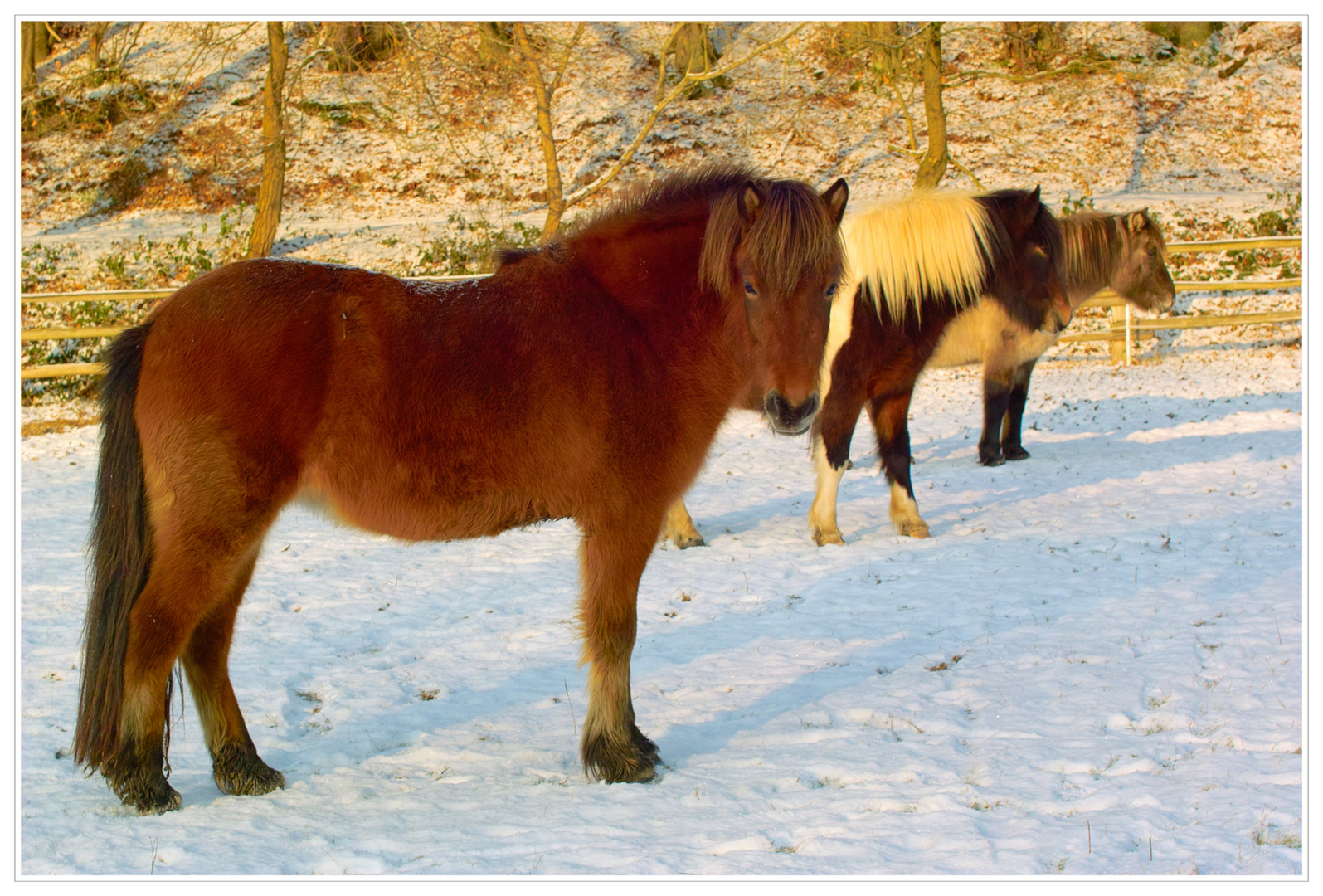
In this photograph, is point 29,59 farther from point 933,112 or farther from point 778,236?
point 778,236

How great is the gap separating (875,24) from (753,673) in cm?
1694

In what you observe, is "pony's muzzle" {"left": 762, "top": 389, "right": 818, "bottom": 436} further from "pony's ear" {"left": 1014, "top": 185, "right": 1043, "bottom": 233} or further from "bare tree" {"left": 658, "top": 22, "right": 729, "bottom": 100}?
"bare tree" {"left": 658, "top": 22, "right": 729, "bottom": 100}

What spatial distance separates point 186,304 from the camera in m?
3.51

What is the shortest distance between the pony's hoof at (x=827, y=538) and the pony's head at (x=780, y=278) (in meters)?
4.07

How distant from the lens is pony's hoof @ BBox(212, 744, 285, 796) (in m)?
3.66

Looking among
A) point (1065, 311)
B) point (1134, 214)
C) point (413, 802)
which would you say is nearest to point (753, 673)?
point (413, 802)

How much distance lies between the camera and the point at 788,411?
3523mm

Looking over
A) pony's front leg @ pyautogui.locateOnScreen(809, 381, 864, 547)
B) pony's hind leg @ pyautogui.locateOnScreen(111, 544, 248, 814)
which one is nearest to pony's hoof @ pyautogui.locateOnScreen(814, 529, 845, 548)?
pony's front leg @ pyautogui.locateOnScreen(809, 381, 864, 547)

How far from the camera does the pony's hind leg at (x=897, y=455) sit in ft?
25.6

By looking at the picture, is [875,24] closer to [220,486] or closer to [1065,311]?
[1065,311]

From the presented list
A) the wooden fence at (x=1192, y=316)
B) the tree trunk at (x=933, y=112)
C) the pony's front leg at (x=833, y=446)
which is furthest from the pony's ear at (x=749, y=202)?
the tree trunk at (x=933, y=112)

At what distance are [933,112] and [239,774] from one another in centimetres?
1769

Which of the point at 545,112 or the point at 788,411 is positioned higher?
the point at 545,112

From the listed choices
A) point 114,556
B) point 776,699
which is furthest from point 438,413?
point 776,699
